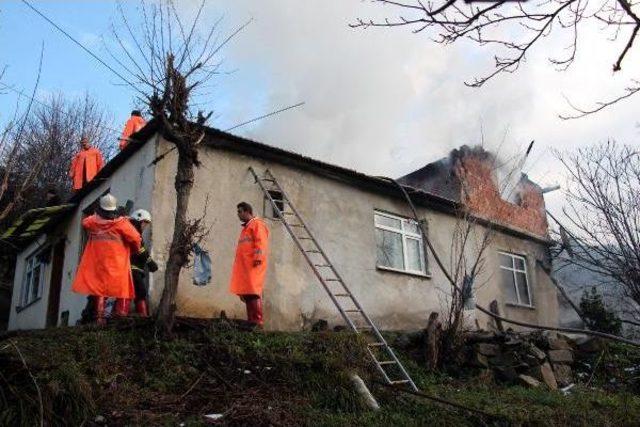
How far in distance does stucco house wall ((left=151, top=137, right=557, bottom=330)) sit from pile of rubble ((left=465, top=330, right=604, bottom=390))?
220cm

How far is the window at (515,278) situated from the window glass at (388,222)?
13.0 feet

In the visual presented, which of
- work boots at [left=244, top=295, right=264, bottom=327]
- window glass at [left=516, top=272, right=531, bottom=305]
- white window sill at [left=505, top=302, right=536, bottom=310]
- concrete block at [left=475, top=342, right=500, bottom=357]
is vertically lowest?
concrete block at [left=475, top=342, right=500, bottom=357]

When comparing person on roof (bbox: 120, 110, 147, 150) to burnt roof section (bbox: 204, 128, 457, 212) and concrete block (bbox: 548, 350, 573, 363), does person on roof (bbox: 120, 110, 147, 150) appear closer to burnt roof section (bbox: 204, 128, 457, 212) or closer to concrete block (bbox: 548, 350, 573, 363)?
burnt roof section (bbox: 204, 128, 457, 212)

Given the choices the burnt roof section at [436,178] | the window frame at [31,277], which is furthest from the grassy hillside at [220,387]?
the burnt roof section at [436,178]

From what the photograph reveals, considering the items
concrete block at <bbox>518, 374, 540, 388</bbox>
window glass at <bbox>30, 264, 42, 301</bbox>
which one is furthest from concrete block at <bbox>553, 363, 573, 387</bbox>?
window glass at <bbox>30, 264, 42, 301</bbox>

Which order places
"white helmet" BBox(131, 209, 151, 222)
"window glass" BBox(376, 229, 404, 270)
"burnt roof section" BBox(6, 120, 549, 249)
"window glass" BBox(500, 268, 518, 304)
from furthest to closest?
"window glass" BBox(500, 268, 518, 304)
"window glass" BBox(376, 229, 404, 270)
"burnt roof section" BBox(6, 120, 549, 249)
"white helmet" BBox(131, 209, 151, 222)

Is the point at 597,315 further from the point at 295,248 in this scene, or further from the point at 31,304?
the point at 31,304

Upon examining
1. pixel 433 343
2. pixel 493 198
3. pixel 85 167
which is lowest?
pixel 433 343

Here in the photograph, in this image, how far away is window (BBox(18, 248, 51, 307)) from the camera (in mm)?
12648

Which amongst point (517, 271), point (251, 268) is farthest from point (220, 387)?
point (517, 271)

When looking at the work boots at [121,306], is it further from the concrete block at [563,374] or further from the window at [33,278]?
the concrete block at [563,374]

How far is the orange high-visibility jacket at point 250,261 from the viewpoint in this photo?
7.98 m

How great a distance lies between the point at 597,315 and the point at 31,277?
531 inches

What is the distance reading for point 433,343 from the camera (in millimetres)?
8938
